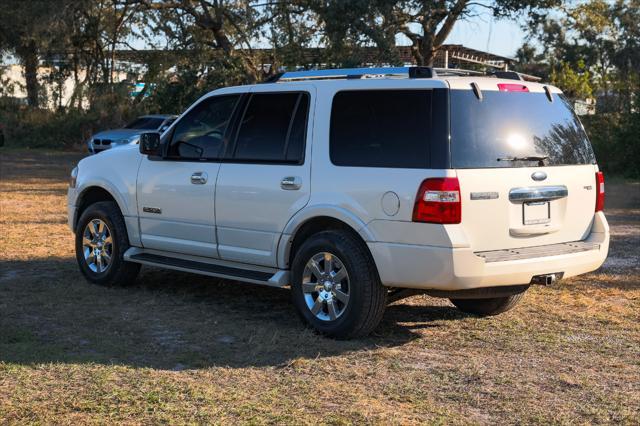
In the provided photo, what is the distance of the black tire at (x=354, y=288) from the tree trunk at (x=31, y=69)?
32.3 metres

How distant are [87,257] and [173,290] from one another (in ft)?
3.01

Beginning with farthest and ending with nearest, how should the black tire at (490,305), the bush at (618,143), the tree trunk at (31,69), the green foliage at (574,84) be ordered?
the tree trunk at (31,69), the green foliage at (574,84), the bush at (618,143), the black tire at (490,305)

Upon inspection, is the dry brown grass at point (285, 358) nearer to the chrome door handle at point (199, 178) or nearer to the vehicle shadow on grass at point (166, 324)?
the vehicle shadow on grass at point (166, 324)

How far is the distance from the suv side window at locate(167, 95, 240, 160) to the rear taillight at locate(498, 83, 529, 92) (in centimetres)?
235

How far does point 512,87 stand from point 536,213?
961mm

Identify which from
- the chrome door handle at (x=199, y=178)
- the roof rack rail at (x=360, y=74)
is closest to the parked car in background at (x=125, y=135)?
the chrome door handle at (x=199, y=178)

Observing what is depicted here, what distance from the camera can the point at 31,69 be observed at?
3753 cm

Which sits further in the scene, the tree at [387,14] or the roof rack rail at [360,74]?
the tree at [387,14]

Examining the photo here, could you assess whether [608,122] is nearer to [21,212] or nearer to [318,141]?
[21,212]

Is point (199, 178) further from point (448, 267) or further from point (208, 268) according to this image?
point (448, 267)

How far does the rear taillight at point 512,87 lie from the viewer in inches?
272

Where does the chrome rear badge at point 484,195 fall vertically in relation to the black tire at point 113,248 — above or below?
above

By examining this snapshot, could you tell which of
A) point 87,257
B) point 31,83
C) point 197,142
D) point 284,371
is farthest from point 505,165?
point 31,83

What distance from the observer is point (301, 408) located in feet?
17.5
